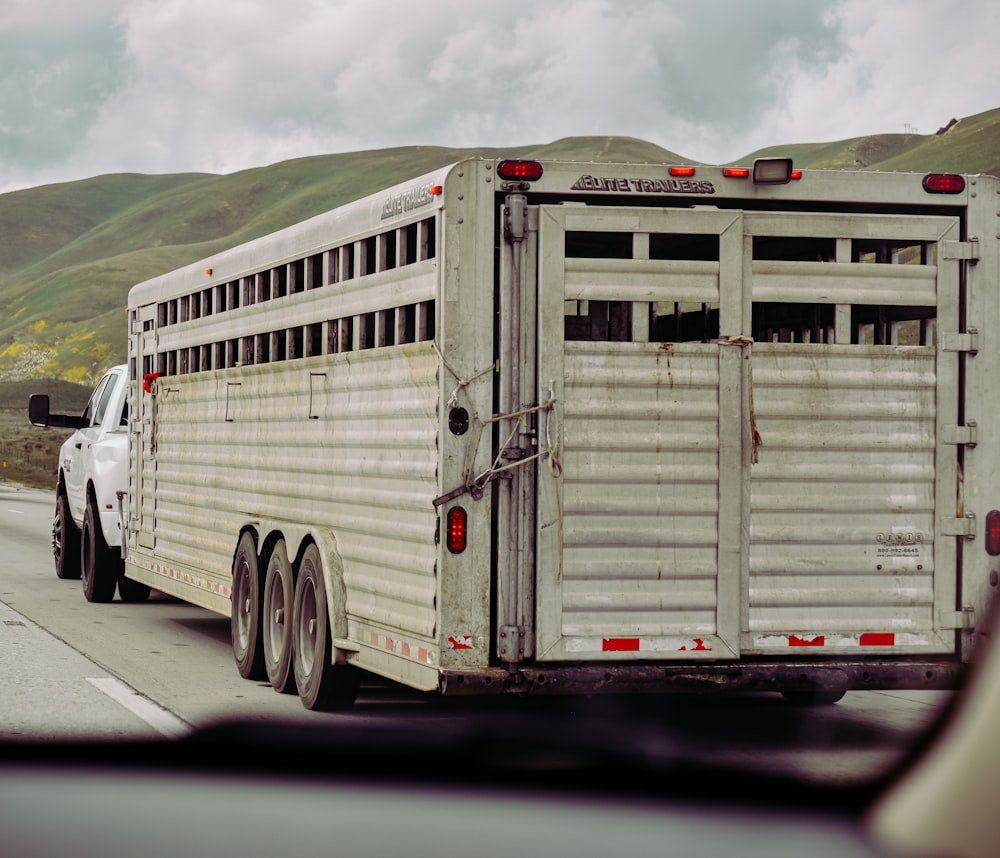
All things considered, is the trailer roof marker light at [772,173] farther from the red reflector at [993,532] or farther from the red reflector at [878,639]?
the red reflector at [878,639]

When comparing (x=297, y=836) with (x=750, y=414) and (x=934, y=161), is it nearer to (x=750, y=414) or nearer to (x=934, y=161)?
(x=750, y=414)

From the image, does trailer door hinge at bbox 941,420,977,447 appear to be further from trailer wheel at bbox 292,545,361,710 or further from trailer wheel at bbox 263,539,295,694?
trailer wheel at bbox 263,539,295,694

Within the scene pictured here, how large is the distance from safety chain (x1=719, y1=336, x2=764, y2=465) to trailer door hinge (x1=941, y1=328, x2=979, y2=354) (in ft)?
3.47

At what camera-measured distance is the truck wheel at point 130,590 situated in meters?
16.3

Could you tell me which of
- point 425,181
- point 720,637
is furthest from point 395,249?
point 720,637

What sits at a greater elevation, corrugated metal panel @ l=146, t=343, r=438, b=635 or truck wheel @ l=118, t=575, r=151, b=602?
corrugated metal panel @ l=146, t=343, r=438, b=635

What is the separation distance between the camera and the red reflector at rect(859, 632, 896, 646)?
8344 millimetres

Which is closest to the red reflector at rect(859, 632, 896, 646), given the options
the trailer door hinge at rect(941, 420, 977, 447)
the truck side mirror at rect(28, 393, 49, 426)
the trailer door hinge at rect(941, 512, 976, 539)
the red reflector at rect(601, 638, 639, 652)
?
the trailer door hinge at rect(941, 512, 976, 539)

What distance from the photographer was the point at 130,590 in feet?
53.7

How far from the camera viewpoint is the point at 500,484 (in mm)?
8000

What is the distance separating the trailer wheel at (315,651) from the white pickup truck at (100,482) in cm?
612

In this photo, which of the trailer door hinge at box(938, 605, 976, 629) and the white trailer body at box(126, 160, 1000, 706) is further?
the trailer door hinge at box(938, 605, 976, 629)

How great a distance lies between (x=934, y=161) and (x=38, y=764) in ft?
588

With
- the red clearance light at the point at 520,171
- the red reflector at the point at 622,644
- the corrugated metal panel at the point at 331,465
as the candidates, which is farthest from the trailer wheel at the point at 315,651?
the red clearance light at the point at 520,171
